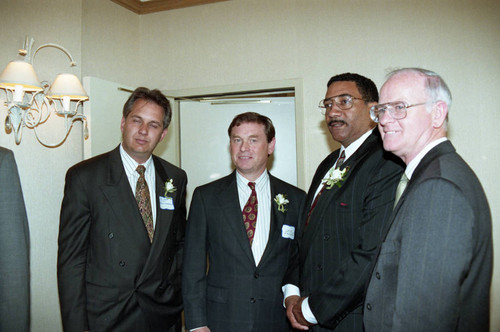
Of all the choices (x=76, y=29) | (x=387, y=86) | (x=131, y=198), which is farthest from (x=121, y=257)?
(x=76, y=29)

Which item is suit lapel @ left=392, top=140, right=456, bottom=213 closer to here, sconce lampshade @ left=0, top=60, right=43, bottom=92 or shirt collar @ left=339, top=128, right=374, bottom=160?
shirt collar @ left=339, top=128, right=374, bottom=160

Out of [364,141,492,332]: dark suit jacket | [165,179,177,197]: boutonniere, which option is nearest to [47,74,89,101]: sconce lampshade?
[165,179,177,197]: boutonniere

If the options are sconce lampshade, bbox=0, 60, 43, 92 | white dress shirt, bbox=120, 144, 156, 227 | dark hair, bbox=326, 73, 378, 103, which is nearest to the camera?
dark hair, bbox=326, 73, 378, 103

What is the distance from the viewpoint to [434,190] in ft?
4.22

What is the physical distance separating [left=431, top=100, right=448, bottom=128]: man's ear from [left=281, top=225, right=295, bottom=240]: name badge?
111 cm

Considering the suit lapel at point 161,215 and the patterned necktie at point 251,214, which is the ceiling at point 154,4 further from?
the patterned necktie at point 251,214

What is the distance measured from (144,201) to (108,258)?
1.27ft

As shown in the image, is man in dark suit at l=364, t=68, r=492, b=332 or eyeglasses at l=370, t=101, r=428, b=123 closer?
man in dark suit at l=364, t=68, r=492, b=332

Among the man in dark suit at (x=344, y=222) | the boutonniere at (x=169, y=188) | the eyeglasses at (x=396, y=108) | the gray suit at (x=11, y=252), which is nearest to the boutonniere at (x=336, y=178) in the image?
the man in dark suit at (x=344, y=222)

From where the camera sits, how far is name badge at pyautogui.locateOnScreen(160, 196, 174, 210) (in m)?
2.43

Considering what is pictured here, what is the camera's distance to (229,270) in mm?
2266

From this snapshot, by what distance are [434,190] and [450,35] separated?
2.68 m

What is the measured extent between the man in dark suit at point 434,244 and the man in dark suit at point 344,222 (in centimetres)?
34

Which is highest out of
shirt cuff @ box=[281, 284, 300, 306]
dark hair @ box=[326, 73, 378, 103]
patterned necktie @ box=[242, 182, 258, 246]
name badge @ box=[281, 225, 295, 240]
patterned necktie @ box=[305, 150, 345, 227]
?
dark hair @ box=[326, 73, 378, 103]
